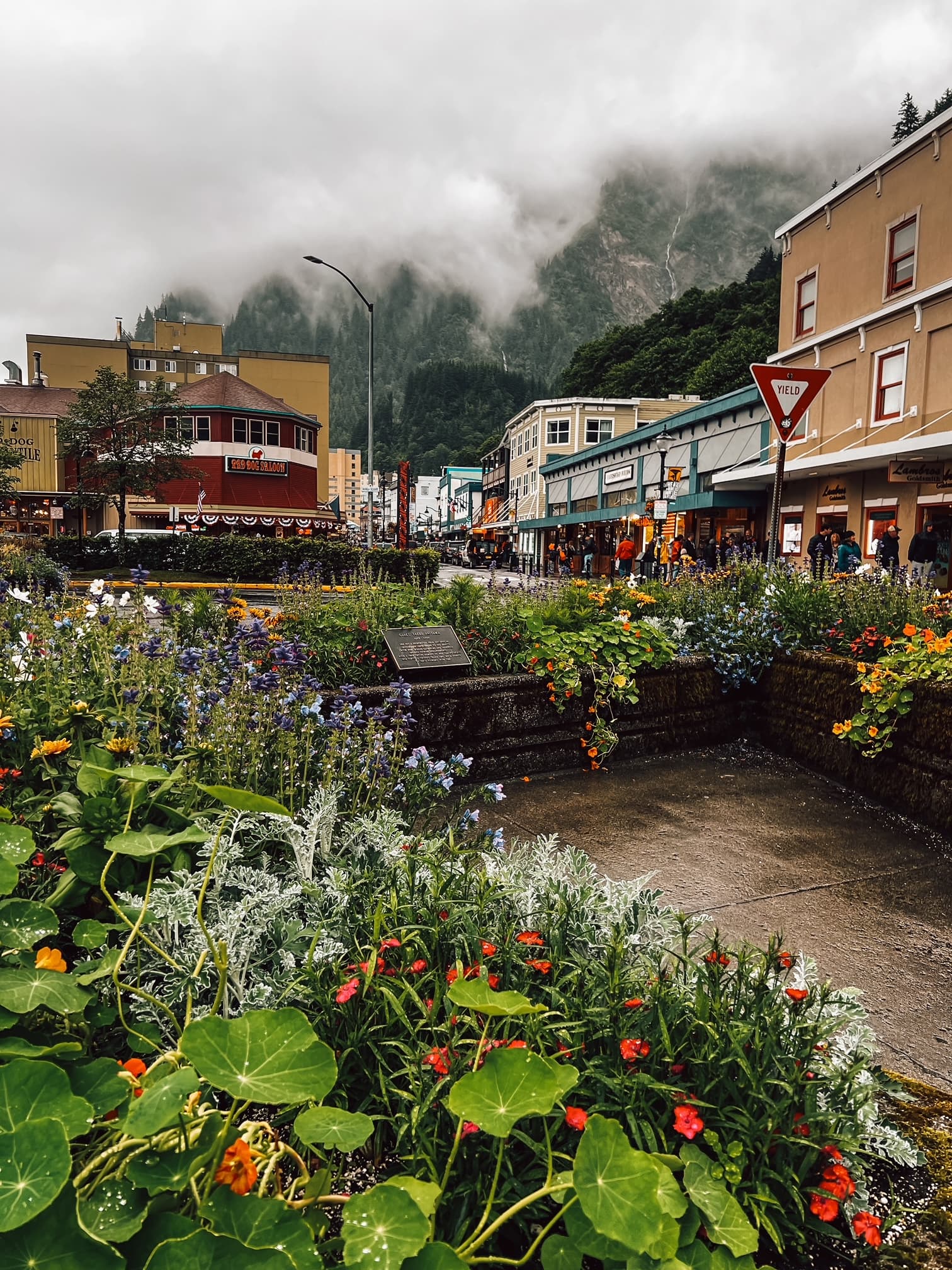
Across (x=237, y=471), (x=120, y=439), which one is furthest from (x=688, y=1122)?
(x=237, y=471)

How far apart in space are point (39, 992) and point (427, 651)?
413cm

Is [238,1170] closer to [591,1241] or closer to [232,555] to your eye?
[591,1241]

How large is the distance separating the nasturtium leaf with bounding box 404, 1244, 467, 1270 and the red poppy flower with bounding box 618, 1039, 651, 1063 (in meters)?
0.61

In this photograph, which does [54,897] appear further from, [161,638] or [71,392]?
[71,392]

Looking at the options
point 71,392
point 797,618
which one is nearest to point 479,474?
point 71,392

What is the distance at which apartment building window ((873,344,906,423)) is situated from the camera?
762 inches

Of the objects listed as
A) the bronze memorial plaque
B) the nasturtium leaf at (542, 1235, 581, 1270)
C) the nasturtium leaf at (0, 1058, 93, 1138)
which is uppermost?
the bronze memorial plaque

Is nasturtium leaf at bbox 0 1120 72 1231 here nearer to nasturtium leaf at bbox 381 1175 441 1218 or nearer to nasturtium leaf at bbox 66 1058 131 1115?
nasturtium leaf at bbox 66 1058 131 1115

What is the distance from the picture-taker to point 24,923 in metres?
1.85

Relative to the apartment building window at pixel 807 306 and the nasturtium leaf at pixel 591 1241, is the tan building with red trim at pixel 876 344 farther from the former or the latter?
the nasturtium leaf at pixel 591 1241

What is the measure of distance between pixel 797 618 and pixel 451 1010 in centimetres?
559

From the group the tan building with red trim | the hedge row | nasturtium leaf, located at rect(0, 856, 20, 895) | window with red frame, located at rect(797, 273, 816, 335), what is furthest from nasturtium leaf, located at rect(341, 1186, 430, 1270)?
window with red frame, located at rect(797, 273, 816, 335)

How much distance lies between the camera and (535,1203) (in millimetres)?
1562

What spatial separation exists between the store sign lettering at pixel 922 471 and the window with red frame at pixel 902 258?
485cm
